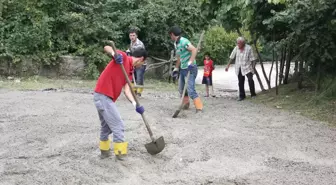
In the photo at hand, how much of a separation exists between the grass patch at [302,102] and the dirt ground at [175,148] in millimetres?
395

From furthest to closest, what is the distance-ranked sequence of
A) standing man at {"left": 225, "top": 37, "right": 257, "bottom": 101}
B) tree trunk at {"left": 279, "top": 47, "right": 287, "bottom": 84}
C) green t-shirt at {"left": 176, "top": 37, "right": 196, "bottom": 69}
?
tree trunk at {"left": 279, "top": 47, "right": 287, "bottom": 84} < standing man at {"left": 225, "top": 37, "right": 257, "bottom": 101} < green t-shirt at {"left": 176, "top": 37, "right": 196, "bottom": 69}

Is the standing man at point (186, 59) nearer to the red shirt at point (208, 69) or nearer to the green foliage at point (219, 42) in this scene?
the red shirt at point (208, 69)

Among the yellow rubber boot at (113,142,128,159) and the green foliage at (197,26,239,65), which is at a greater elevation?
the green foliage at (197,26,239,65)

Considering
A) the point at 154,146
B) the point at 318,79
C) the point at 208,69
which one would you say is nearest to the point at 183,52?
Answer: the point at 318,79

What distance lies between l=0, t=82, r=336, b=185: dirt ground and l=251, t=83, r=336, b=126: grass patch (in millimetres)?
395

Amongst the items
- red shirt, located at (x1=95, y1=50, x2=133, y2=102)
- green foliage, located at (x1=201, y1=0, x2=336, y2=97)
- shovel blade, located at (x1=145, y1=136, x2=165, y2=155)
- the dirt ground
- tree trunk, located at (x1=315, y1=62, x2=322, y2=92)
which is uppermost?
green foliage, located at (x1=201, y1=0, x2=336, y2=97)

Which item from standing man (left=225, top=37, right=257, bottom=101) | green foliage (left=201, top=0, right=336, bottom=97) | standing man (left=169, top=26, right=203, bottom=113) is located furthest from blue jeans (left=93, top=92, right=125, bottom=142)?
standing man (left=225, top=37, right=257, bottom=101)

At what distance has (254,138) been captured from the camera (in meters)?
6.91

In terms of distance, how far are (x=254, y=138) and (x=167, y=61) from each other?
11312 millimetres

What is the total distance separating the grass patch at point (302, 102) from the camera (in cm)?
877

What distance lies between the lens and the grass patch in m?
8.77

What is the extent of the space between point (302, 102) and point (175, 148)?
14.7 ft

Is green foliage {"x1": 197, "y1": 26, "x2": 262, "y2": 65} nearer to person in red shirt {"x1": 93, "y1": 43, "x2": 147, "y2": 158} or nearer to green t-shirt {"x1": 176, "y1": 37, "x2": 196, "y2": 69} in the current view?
green t-shirt {"x1": 176, "y1": 37, "x2": 196, "y2": 69}

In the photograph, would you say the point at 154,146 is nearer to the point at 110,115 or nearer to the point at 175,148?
the point at 175,148
